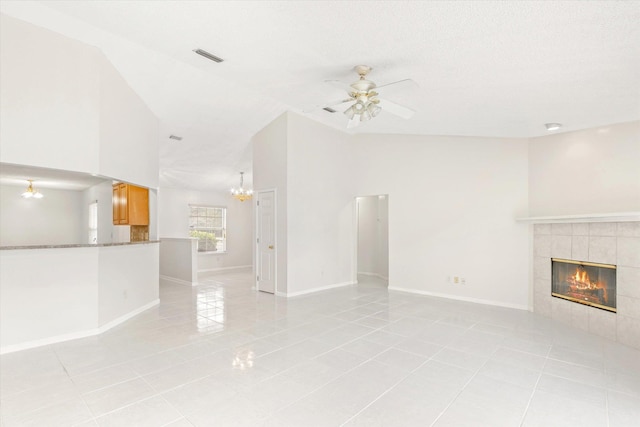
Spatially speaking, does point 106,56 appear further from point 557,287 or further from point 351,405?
point 557,287

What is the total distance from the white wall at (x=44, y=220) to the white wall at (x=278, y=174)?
303cm

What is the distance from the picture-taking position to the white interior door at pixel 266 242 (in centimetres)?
651

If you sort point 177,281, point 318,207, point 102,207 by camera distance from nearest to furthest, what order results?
A: 1. point 102,207
2. point 318,207
3. point 177,281

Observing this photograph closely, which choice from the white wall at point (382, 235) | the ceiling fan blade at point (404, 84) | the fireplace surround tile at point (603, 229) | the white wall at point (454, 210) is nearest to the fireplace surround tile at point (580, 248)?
the fireplace surround tile at point (603, 229)

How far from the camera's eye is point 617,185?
14.5ft

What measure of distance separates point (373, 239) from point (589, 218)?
5.17 m

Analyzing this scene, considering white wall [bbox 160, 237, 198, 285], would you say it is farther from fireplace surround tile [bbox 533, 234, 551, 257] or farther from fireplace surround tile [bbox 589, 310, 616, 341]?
fireplace surround tile [bbox 589, 310, 616, 341]

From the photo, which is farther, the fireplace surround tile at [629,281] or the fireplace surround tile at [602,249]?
the fireplace surround tile at [602,249]

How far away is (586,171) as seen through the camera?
473 cm

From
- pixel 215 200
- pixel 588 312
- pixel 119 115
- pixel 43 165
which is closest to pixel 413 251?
pixel 588 312

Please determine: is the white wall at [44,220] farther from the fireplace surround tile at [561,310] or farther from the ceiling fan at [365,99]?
the fireplace surround tile at [561,310]

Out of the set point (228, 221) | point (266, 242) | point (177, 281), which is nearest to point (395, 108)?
point (266, 242)

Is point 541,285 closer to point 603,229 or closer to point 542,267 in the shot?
point 542,267

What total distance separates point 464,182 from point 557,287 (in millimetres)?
2174
